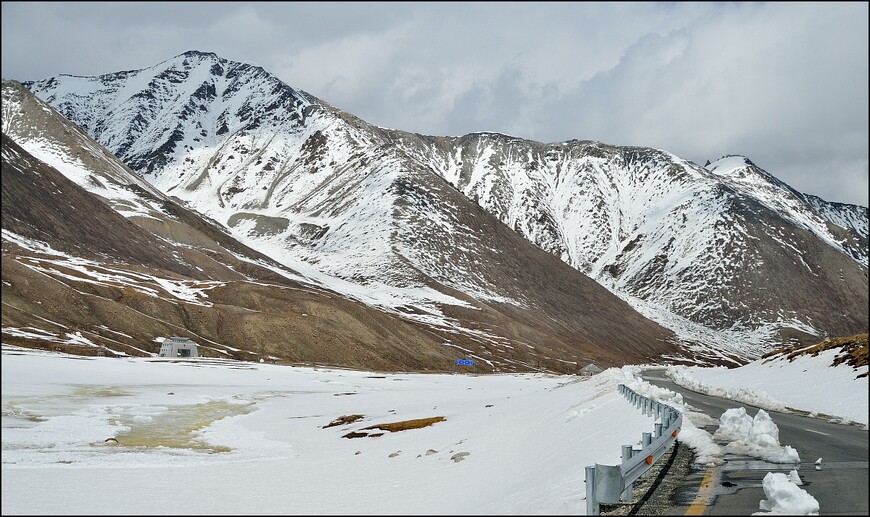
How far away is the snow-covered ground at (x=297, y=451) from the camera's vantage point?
16.4 m

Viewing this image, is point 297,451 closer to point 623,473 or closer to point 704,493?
point 704,493

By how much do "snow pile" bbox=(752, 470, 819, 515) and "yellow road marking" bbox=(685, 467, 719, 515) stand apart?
3.74 feet

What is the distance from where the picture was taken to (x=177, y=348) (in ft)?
351

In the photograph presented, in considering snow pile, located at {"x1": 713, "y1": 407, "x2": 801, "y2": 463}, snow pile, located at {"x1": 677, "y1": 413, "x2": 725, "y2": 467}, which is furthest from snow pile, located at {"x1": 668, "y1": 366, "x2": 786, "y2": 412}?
snow pile, located at {"x1": 713, "y1": 407, "x2": 801, "y2": 463}

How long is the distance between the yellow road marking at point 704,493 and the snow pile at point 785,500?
1.14 metres

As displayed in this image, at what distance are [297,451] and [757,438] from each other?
22.2 meters

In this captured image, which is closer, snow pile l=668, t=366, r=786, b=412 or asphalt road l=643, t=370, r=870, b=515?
asphalt road l=643, t=370, r=870, b=515

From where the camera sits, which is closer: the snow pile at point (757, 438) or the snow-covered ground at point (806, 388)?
the snow pile at point (757, 438)

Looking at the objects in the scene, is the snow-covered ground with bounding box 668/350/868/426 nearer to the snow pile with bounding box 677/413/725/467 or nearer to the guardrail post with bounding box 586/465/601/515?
the snow pile with bounding box 677/413/725/467

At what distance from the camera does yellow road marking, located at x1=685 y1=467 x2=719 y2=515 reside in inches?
455

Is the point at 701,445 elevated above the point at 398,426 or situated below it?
above

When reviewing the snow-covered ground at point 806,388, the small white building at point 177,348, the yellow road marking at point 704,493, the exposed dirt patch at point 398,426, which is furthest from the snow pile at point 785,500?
the small white building at point 177,348

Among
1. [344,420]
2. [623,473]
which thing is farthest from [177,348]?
[623,473]

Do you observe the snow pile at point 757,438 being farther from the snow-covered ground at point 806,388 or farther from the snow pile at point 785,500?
the snow pile at point 785,500
